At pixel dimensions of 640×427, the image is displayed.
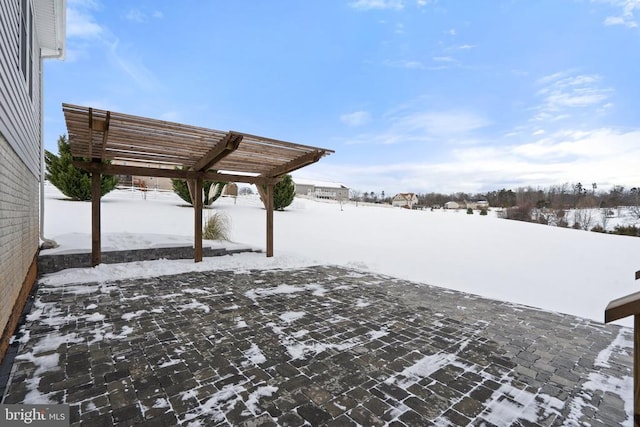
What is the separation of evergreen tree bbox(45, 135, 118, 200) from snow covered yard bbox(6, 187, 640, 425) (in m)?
7.20

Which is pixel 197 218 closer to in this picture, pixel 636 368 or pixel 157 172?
pixel 157 172

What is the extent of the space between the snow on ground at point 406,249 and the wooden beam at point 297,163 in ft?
6.78

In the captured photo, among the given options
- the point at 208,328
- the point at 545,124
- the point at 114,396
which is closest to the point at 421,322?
→ the point at 208,328

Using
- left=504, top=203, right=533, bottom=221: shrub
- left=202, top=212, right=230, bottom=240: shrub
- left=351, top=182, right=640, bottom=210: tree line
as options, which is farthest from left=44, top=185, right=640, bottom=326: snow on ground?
left=351, top=182, right=640, bottom=210: tree line

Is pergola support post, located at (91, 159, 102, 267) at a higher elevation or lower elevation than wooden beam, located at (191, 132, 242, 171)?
lower

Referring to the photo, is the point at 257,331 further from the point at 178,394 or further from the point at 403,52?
the point at 403,52

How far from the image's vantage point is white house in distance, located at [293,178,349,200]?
50.6 metres

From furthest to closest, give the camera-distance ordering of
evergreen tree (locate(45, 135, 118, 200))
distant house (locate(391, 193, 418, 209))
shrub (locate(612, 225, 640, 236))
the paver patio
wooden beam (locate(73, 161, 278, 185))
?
distant house (locate(391, 193, 418, 209)) < shrub (locate(612, 225, 640, 236)) < evergreen tree (locate(45, 135, 118, 200)) < wooden beam (locate(73, 161, 278, 185)) < the paver patio

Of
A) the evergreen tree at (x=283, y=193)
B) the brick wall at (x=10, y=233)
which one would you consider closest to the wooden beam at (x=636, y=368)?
the brick wall at (x=10, y=233)

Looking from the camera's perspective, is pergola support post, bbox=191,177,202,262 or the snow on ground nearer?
the snow on ground

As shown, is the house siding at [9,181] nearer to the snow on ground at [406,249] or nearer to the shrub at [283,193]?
the snow on ground at [406,249]

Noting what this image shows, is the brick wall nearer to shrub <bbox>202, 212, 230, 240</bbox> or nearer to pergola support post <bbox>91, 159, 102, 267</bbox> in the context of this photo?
pergola support post <bbox>91, 159, 102, 267</bbox>

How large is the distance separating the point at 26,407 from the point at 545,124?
17.5m

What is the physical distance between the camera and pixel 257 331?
3039 mm
